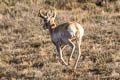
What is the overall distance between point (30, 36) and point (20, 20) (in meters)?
3.09

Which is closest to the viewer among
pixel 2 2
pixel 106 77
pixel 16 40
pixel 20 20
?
pixel 106 77

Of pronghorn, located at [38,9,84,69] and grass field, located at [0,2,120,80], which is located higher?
pronghorn, located at [38,9,84,69]

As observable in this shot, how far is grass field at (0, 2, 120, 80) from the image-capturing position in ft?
31.6

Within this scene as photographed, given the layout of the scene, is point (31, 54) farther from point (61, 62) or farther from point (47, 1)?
point (47, 1)

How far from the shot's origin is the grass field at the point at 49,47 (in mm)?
9641

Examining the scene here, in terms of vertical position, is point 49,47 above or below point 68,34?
below

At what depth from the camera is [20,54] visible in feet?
39.6

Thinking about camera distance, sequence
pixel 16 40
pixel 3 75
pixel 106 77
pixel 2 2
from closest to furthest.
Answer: pixel 106 77, pixel 3 75, pixel 16 40, pixel 2 2

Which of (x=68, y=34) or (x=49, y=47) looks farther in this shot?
(x=49, y=47)

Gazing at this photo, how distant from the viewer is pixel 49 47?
42.5 ft

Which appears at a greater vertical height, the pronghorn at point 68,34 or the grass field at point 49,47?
the pronghorn at point 68,34

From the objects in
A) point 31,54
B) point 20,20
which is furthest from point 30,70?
point 20,20

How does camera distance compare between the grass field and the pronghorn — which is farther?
the grass field

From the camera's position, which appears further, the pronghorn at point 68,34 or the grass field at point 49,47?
the grass field at point 49,47
